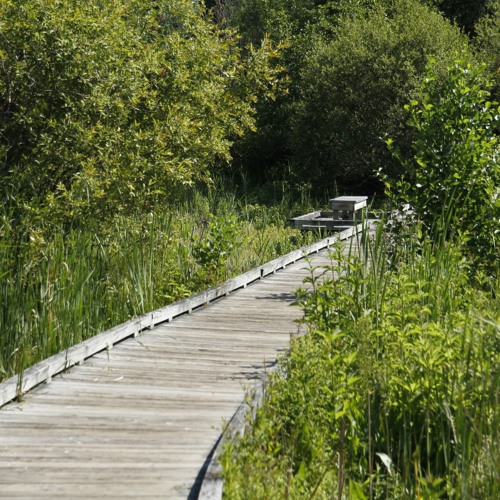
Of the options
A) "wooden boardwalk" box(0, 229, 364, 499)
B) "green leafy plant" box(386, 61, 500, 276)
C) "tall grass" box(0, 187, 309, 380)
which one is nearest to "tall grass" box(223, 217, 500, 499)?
"wooden boardwalk" box(0, 229, 364, 499)

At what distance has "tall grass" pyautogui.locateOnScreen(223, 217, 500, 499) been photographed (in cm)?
441

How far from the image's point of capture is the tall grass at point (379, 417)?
441 cm

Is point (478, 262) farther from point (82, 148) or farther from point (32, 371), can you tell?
point (32, 371)

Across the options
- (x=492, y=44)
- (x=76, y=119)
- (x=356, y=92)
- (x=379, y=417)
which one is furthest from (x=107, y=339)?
(x=492, y=44)

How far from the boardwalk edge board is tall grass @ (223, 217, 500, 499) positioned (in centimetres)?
146

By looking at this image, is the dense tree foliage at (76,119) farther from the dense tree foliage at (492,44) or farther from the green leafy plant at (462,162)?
the dense tree foliage at (492,44)

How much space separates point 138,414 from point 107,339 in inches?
63.1

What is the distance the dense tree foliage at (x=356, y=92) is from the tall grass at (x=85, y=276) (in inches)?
395

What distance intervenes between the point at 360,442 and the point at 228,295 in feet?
15.2

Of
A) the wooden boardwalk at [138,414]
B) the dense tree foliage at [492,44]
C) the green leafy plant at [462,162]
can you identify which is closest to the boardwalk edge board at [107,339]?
the wooden boardwalk at [138,414]

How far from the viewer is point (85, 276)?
26.3 feet

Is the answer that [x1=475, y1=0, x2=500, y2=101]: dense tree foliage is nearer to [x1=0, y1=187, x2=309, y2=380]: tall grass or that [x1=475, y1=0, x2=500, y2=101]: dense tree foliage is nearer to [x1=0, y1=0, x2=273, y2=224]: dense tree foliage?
[x1=0, y1=187, x2=309, y2=380]: tall grass

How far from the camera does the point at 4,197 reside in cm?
891

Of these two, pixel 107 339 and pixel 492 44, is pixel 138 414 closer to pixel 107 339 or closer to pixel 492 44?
pixel 107 339
